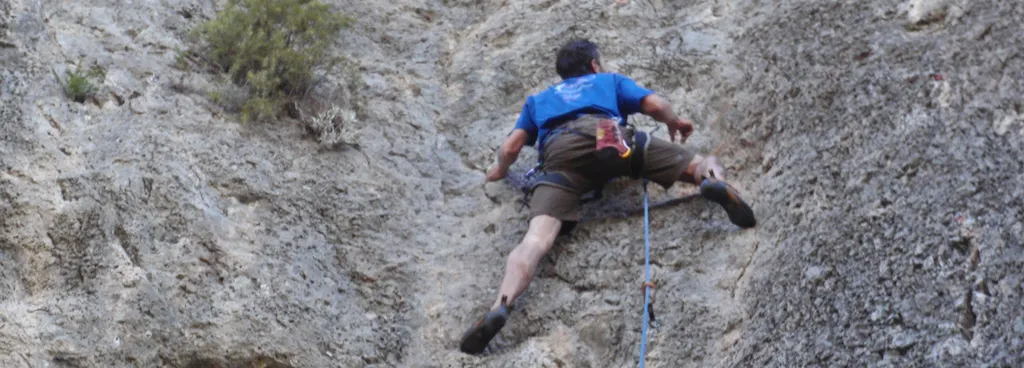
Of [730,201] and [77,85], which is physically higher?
[77,85]

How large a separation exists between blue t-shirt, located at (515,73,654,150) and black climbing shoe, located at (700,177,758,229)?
0.99 metres

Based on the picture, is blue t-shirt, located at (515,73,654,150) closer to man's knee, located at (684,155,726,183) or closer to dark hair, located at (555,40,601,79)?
dark hair, located at (555,40,601,79)

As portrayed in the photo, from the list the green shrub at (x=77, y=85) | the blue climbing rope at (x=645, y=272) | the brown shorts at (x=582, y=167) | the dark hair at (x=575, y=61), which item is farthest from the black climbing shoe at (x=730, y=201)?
the green shrub at (x=77, y=85)

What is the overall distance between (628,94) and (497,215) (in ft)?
3.35

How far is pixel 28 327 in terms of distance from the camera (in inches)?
204

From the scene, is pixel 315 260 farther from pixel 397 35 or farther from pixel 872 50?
pixel 872 50

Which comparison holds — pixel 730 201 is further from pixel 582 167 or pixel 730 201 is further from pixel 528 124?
pixel 528 124

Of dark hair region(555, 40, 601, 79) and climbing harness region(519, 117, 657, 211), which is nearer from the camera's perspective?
climbing harness region(519, 117, 657, 211)

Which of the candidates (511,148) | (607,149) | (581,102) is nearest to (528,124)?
(511,148)

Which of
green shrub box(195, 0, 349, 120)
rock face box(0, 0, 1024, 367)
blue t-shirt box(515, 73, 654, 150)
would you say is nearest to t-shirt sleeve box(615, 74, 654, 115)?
blue t-shirt box(515, 73, 654, 150)

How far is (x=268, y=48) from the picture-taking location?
7113mm

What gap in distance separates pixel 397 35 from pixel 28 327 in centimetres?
375

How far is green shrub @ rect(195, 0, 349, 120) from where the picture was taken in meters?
6.95

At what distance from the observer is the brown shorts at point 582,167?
20.1ft
